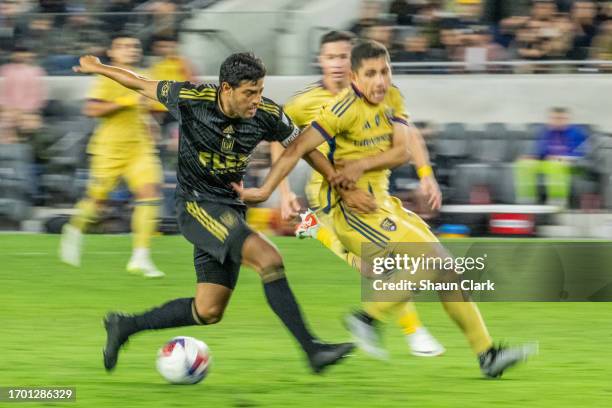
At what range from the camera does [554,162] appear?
16344mm

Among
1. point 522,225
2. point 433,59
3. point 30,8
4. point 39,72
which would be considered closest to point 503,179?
point 522,225

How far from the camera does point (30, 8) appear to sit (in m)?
20.5

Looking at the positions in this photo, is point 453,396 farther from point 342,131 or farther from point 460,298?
point 342,131

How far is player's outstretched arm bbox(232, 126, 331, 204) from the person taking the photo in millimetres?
7401

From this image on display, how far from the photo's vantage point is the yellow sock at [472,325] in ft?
24.4

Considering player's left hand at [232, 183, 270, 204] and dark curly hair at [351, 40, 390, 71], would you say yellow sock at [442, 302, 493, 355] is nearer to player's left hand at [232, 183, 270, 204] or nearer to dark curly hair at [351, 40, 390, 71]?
player's left hand at [232, 183, 270, 204]

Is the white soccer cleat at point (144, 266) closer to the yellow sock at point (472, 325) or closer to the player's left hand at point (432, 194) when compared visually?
the player's left hand at point (432, 194)

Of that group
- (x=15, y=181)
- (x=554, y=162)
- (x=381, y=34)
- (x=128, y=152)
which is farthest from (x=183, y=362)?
(x=381, y=34)

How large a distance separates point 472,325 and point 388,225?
810mm

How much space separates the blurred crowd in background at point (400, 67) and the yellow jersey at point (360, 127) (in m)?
8.35

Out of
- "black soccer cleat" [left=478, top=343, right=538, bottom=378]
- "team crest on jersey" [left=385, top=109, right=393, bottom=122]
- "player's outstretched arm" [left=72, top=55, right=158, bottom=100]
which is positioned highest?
"player's outstretched arm" [left=72, top=55, right=158, bottom=100]

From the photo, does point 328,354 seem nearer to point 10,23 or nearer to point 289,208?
point 289,208

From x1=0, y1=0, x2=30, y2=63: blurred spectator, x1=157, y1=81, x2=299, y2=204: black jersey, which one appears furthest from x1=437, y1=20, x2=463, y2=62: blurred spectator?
x1=157, y1=81, x2=299, y2=204: black jersey

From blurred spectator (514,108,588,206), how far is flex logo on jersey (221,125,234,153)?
941 cm
